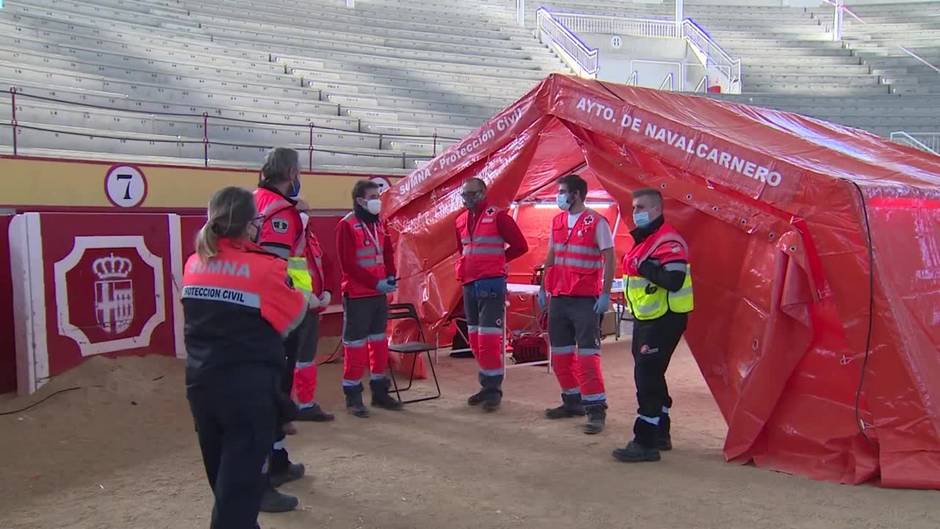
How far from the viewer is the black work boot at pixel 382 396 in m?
6.17

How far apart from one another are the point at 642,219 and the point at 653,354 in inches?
32.6

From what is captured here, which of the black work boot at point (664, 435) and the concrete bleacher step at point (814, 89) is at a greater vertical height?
the concrete bleacher step at point (814, 89)

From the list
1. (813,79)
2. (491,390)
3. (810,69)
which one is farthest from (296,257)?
(810,69)

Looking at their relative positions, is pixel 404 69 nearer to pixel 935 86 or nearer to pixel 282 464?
pixel 935 86

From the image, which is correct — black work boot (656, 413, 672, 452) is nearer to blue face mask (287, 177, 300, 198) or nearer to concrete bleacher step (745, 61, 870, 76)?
blue face mask (287, 177, 300, 198)

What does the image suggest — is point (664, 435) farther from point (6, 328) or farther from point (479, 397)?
point (6, 328)

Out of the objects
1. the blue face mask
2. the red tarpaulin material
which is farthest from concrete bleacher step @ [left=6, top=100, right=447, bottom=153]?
the red tarpaulin material

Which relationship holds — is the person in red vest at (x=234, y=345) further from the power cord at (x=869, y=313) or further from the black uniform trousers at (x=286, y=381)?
the power cord at (x=869, y=313)

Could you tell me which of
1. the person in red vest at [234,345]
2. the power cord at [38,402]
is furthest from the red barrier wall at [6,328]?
the person in red vest at [234,345]

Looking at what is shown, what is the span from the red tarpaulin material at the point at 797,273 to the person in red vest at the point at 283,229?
Result: 2267mm

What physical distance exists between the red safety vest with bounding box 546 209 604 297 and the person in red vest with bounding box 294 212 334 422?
5.39 feet

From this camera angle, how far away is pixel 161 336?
684 cm

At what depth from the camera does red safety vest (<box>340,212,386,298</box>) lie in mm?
5879

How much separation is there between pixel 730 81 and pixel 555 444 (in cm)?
1916
